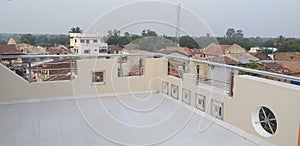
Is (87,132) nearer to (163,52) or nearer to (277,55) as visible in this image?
(163,52)

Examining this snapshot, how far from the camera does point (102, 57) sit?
13.1 ft

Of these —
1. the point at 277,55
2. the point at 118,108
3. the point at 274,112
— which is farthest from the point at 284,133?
the point at 118,108

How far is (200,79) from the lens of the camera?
333 cm

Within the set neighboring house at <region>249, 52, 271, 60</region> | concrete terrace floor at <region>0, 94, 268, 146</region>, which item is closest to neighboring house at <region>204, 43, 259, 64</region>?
neighboring house at <region>249, 52, 271, 60</region>

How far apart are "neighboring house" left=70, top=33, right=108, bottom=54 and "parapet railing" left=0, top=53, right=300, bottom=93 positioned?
0.15 m

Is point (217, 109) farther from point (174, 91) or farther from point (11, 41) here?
point (11, 41)

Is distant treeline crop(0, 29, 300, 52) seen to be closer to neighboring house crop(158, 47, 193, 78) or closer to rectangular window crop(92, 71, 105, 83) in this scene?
neighboring house crop(158, 47, 193, 78)

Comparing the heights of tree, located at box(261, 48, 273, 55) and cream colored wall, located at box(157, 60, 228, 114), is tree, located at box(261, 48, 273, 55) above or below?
above

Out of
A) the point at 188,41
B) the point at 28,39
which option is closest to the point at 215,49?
the point at 188,41

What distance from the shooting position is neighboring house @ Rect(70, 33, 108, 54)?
3.03m

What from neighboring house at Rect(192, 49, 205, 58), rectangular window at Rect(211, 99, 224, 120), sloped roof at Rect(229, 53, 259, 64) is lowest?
rectangular window at Rect(211, 99, 224, 120)

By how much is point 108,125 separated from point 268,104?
1.66 metres

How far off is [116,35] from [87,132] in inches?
45.7

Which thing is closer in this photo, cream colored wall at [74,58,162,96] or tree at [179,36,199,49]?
tree at [179,36,199,49]
